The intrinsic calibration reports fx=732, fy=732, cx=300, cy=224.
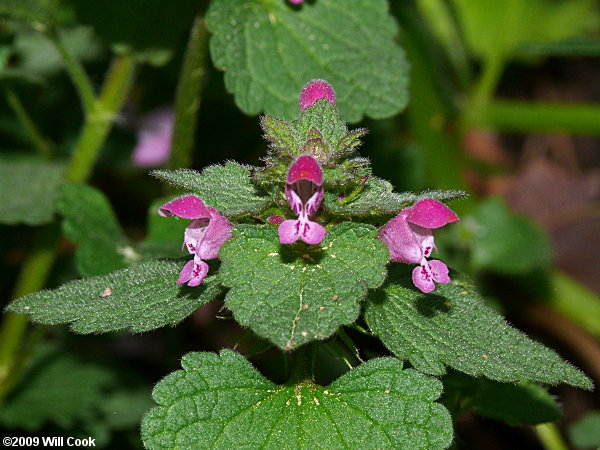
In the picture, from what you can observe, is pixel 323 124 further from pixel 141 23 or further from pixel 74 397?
pixel 74 397

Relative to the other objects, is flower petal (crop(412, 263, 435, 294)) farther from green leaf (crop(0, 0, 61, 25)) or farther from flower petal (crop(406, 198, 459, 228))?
green leaf (crop(0, 0, 61, 25))

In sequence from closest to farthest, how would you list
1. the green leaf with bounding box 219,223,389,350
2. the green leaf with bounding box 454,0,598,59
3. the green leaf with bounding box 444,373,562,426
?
the green leaf with bounding box 219,223,389,350 → the green leaf with bounding box 444,373,562,426 → the green leaf with bounding box 454,0,598,59

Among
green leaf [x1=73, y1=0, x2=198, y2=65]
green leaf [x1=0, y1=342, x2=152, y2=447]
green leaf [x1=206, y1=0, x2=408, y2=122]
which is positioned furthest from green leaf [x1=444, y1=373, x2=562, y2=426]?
green leaf [x1=73, y1=0, x2=198, y2=65]

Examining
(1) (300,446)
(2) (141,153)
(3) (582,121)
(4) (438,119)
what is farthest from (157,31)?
(3) (582,121)

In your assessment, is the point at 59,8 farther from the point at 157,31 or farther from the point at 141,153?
the point at 141,153

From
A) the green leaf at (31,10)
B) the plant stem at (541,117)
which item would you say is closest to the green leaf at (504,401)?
the green leaf at (31,10)
